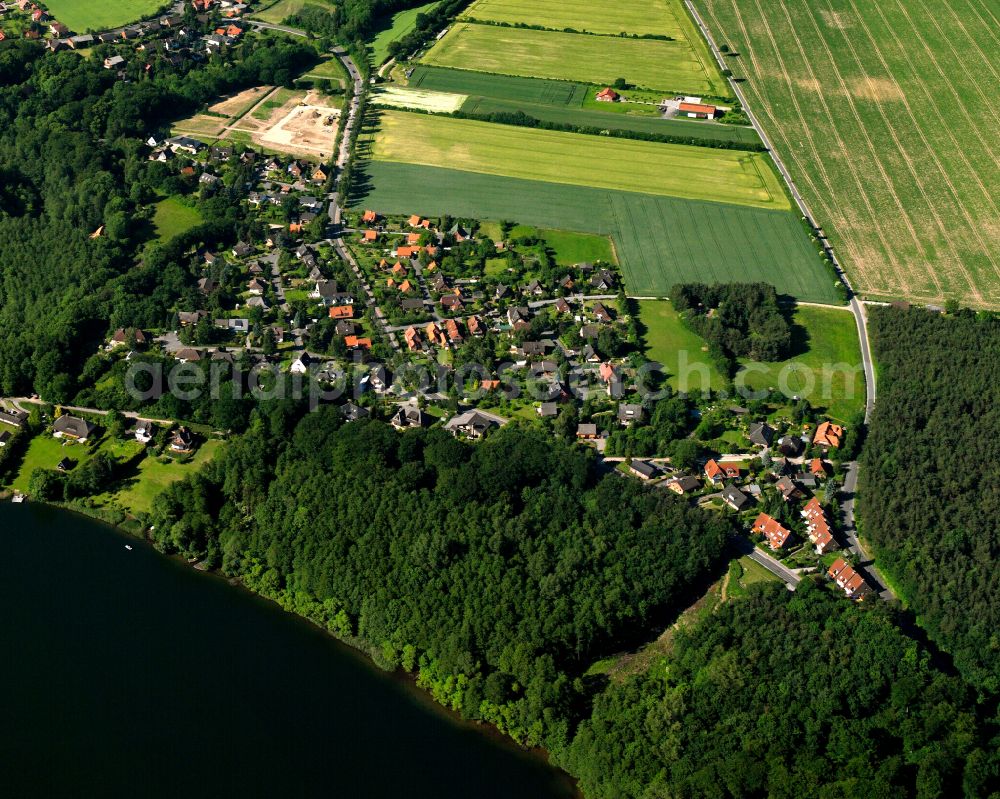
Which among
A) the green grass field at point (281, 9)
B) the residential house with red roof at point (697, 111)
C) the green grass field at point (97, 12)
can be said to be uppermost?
the green grass field at point (97, 12)

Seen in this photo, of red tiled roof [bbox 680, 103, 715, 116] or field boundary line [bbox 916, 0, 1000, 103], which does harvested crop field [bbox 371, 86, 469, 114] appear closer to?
red tiled roof [bbox 680, 103, 715, 116]

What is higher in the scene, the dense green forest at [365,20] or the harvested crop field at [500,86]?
the dense green forest at [365,20]

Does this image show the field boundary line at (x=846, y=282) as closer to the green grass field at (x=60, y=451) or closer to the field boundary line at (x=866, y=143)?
the field boundary line at (x=866, y=143)

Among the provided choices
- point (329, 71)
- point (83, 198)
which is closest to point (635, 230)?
point (329, 71)

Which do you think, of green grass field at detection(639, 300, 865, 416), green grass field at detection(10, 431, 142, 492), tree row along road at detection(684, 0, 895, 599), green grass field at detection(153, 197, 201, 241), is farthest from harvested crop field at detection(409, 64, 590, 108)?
green grass field at detection(10, 431, 142, 492)

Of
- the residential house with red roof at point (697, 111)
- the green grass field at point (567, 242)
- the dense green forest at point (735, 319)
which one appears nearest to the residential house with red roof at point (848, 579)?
the dense green forest at point (735, 319)

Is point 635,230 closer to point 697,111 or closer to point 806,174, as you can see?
point 806,174
